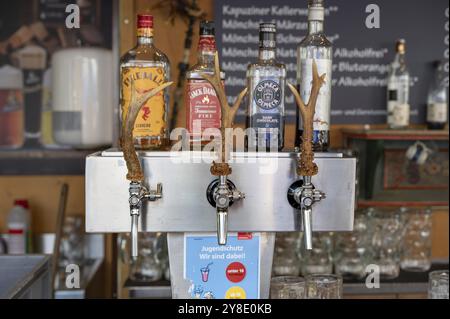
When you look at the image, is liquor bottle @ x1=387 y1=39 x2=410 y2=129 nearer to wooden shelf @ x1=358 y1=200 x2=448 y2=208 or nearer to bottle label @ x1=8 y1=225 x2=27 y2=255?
wooden shelf @ x1=358 y1=200 x2=448 y2=208

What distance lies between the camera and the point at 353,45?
9.34ft

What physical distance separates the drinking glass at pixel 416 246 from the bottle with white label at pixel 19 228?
5.19 feet

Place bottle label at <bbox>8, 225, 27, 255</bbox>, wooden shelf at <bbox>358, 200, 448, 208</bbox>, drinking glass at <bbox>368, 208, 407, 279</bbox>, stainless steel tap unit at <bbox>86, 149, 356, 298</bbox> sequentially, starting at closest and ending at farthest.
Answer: stainless steel tap unit at <bbox>86, 149, 356, 298</bbox> → drinking glass at <bbox>368, 208, 407, 279</bbox> → wooden shelf at <bbox>358, 200, 448, 208</bbox> → bottle label at <bbox>8, 225, 27, 255</bbox>

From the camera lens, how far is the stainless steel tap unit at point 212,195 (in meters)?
1.28

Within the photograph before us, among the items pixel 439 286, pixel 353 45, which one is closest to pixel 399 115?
pixel 353 45

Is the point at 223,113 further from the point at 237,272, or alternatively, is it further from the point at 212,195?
the point at 237,272

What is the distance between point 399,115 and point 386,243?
1.87ft

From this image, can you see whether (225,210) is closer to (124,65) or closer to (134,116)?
(134,116)

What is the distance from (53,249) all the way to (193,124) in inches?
64.5

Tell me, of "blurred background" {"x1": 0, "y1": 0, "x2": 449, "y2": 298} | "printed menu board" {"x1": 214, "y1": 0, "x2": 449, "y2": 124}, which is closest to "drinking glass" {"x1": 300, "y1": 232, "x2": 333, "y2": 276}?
"blurred background" {"x1": 0, "y1": 0, "x2": 449, "y2": 298}

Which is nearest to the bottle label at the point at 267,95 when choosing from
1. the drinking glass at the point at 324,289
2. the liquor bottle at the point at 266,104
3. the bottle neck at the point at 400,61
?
the liquor bottle at the point at 266,104

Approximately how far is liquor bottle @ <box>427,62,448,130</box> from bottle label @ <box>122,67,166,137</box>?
181 centimetres

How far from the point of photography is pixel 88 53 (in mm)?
2545

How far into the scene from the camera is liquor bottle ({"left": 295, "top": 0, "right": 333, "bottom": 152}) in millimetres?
1353
